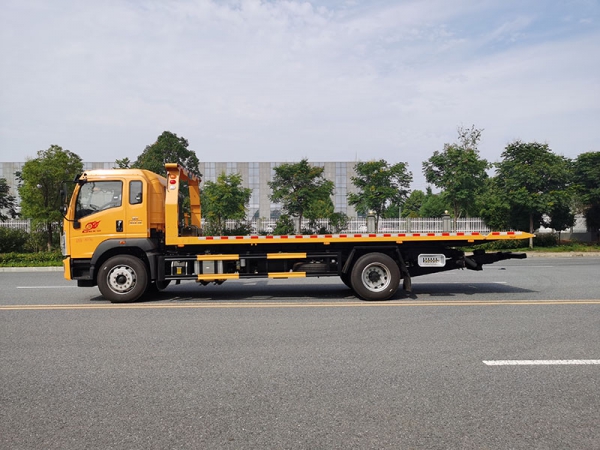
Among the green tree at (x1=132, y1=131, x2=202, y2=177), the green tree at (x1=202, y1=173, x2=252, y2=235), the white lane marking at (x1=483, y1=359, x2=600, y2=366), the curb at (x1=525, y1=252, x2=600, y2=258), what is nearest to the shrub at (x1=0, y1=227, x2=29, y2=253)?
the green tree at (x1=202, y1=173, x2=252, y2=235)

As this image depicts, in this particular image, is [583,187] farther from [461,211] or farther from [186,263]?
[186,263]

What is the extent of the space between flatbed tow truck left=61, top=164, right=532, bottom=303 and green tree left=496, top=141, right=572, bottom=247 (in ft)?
57.8

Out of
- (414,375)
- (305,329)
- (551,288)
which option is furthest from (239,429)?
(551,288)

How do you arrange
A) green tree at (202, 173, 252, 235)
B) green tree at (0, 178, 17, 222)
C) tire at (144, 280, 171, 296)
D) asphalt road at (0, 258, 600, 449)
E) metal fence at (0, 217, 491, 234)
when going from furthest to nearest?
green tree at (0, 178, 17, 222) → metal fence at (0, 217, 491, 234) → green tree at (202, 173, 252, 235) → tire at (144, 280, 171, 296) → asphalt road at (0, 258, 600, 449)

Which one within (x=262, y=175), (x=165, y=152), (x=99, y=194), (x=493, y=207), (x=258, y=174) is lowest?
(x=99, y=194)

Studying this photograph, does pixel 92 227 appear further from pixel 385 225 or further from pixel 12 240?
pixel 385 225

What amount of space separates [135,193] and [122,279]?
1.69 metres

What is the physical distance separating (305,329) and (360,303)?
2.38 metres

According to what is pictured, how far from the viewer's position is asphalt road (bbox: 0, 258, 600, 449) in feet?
11.1

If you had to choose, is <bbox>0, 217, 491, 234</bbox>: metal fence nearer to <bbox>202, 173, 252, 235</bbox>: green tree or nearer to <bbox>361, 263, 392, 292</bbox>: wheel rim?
<bbox>202, 173, 252, 235</bbox>: green tree

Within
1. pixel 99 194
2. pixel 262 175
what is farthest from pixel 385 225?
pixel 262 175

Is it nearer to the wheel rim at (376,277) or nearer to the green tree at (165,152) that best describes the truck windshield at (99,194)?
the wheel rim at (376,277)

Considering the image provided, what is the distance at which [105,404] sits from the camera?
3951 millimetres

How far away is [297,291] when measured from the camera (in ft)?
34.9
